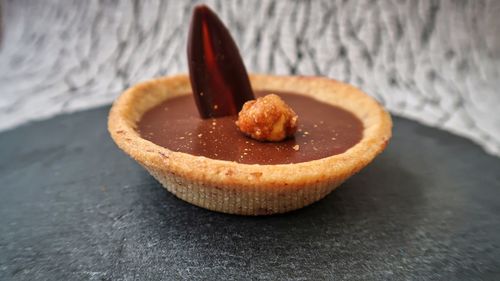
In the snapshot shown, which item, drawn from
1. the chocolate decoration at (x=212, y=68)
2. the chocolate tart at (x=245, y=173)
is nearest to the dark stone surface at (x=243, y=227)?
the chocolate tart at (x=245, y=173)

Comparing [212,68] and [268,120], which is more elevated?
[212,68]

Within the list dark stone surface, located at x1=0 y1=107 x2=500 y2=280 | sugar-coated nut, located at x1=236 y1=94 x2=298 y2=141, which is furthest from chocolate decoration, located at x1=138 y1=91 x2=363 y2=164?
dark stone surface, located at x1=0 y1=107 x2=500 y2=280

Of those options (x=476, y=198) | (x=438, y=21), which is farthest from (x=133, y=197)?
(x=438, y=21)

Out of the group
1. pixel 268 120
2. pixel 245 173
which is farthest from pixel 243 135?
pixel 245 173

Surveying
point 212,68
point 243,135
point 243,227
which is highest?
point 212,68

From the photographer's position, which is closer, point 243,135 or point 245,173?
point 245,173

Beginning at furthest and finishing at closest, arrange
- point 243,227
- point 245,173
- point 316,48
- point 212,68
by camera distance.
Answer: point 316,48
point 212,68
point 243,227
point 245,173

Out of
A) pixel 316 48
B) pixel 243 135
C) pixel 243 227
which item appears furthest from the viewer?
pixel 316 48

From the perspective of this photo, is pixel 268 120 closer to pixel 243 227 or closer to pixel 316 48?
pixel 243 227
